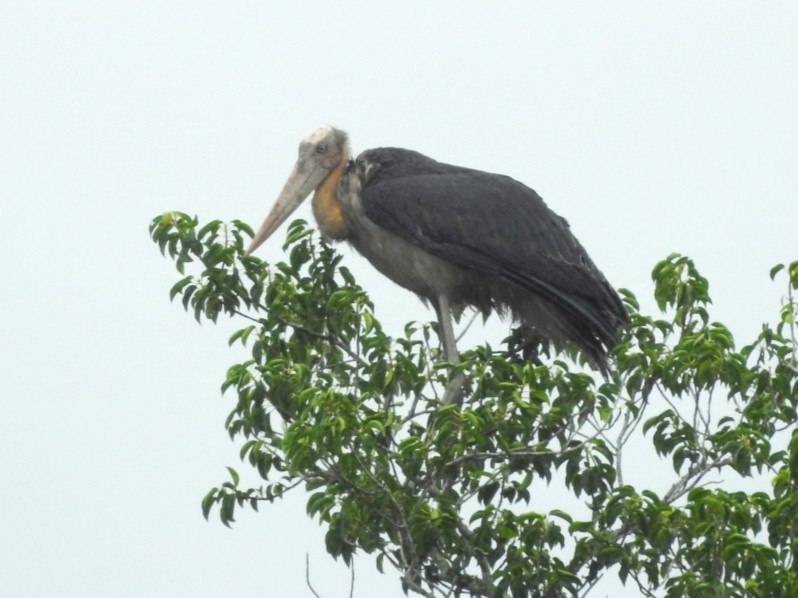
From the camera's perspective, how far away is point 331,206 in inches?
466

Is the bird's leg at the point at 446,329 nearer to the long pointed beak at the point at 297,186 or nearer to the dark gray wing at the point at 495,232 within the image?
the dark gray wing at the point at 495,232

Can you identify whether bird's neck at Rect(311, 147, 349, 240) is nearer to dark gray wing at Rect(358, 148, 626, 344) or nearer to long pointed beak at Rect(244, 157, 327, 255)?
long pointed beak at Rect(244, 157, 327, 255)

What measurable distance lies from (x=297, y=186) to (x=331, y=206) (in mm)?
380

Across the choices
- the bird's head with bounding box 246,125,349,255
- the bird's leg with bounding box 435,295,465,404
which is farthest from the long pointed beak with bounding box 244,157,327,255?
the bird's leg with bounding box 435,295,465,404

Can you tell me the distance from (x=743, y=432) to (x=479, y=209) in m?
3.18

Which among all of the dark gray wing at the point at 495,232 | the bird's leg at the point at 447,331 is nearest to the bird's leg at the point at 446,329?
the bird's leg at the point at 447,331

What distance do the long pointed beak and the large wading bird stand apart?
0.07 metres

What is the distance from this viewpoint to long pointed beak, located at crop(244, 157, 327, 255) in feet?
39.2

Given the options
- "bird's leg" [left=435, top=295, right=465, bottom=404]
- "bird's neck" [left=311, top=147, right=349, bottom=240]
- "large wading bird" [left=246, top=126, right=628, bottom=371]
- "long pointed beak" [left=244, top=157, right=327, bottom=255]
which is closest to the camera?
"bird's leg" [left=435, top=295, right=465, bottom=404]

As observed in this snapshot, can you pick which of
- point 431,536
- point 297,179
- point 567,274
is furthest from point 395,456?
point 297,179

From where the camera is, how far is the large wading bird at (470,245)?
36.7 ft

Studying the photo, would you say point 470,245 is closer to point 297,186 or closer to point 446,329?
point 446,329

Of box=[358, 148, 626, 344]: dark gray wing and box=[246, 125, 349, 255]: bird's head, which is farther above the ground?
box=[246, 125, 349, 255]: bird's head

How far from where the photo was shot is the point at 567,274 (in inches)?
443
